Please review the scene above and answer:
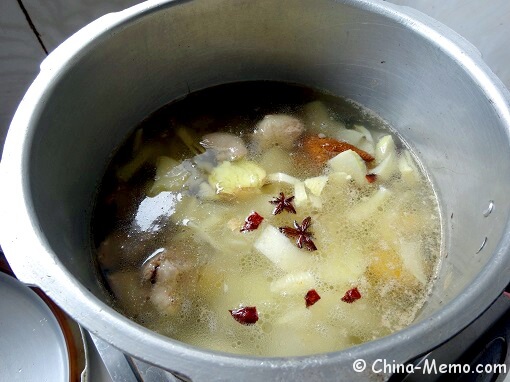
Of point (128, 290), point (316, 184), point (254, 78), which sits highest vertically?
point (254, 78)

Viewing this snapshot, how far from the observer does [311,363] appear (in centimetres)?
78

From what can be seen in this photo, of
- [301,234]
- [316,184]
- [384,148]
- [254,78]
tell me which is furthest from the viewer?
[254,78]

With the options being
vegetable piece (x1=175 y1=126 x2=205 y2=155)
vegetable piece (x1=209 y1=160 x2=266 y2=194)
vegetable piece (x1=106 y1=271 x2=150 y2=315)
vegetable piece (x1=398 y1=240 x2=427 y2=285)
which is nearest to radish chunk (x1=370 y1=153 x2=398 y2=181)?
vegetable piece (x1=398 y1=240 x2=427 y2=285)

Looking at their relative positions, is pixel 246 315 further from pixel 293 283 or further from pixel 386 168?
pixel 386 168

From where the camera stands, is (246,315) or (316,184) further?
(316,184)

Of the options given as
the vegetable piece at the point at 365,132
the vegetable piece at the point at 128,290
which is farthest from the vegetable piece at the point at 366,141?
the vegetable piece at the point at 128,290

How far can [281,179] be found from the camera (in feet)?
4.66

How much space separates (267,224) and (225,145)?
0.99 feet

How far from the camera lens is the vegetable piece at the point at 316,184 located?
1.40 m

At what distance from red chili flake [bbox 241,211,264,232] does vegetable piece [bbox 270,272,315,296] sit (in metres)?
0.16

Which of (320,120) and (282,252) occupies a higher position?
(320,120)

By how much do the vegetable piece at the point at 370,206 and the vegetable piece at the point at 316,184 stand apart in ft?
0.35

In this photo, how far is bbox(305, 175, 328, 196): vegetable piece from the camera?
1.40 meters

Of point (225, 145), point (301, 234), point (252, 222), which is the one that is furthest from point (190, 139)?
point (301, 234)
